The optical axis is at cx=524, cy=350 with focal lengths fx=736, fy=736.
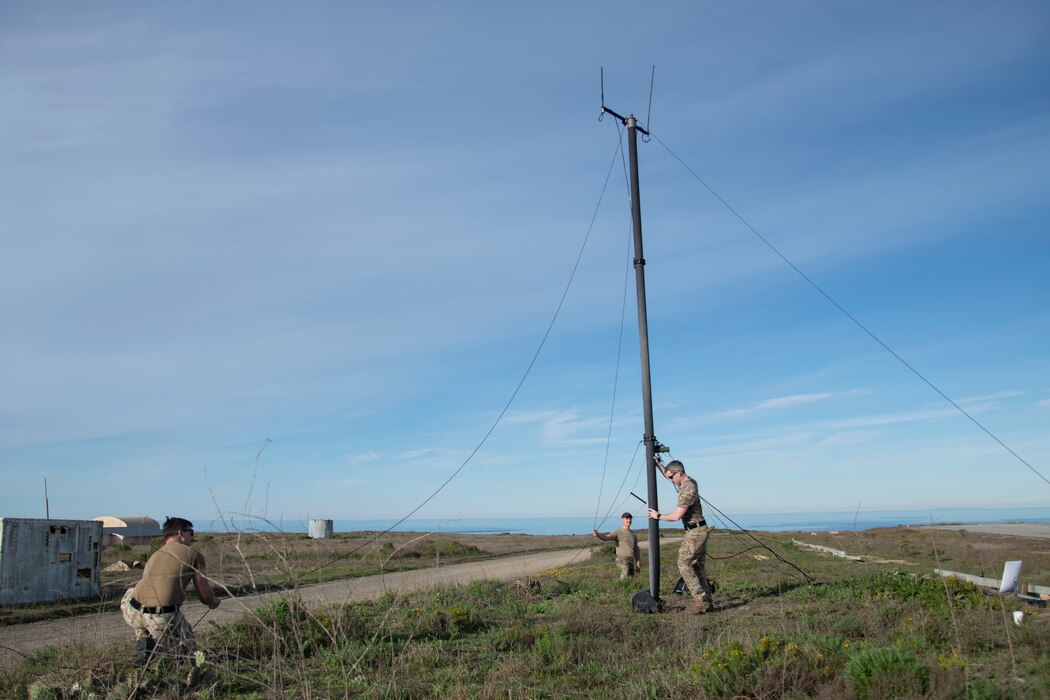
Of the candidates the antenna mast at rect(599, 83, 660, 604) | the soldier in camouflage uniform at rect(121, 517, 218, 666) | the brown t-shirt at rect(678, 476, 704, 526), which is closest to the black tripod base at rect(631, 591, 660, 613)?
the antenna mast at rect(599, 83, 660, 604)

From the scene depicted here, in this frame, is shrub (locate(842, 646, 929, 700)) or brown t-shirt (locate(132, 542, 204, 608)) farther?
brown t-shirt (locate(132, 542, 204, 608))

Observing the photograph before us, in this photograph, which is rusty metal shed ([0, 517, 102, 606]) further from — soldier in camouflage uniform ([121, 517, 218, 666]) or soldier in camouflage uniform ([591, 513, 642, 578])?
soldier in camouflage uniform ([591, 513, 642, 578])

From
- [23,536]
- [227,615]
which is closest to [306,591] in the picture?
[227,615]

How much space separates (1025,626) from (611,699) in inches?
184

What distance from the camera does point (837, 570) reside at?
58.1ft

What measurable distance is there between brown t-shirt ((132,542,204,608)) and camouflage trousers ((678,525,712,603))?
6.39m

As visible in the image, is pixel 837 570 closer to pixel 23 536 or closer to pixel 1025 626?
pixel 1025 626

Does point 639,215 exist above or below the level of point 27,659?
above

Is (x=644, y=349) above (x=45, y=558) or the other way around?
above

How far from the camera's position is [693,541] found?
10.4m

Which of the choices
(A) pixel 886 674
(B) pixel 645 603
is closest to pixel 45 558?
(B) pixel 645 603

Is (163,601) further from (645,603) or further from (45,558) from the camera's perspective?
(45,558)

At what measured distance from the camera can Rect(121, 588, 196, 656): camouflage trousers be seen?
7055mm

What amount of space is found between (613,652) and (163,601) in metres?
4.66
